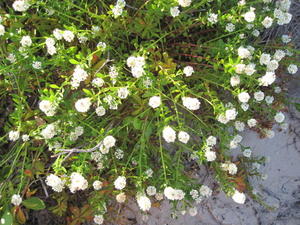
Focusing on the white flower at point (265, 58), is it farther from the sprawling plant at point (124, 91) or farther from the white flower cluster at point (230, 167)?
the white flower cluster at point (230, 167)

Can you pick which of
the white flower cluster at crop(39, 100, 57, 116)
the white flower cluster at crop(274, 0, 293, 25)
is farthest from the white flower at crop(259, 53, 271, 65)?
the white flower cluster at crop(39, 100, 57, 116)

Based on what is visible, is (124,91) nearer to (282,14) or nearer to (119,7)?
(119,7)

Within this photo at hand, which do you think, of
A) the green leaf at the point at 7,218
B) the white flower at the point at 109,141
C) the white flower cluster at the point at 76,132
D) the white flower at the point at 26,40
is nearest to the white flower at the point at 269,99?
the white flower at the point at 109,141

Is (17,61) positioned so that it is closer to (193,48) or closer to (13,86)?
(13,86)

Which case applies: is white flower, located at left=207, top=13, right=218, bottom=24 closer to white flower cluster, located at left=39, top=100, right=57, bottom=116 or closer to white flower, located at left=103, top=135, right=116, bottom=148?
white flower, located at left=103, top=135, right=116, bottom=148

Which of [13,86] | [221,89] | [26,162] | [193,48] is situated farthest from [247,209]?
[13,86]

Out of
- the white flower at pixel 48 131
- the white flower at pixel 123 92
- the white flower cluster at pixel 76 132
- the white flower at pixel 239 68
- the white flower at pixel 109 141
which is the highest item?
the white flower at pixel 239 68
